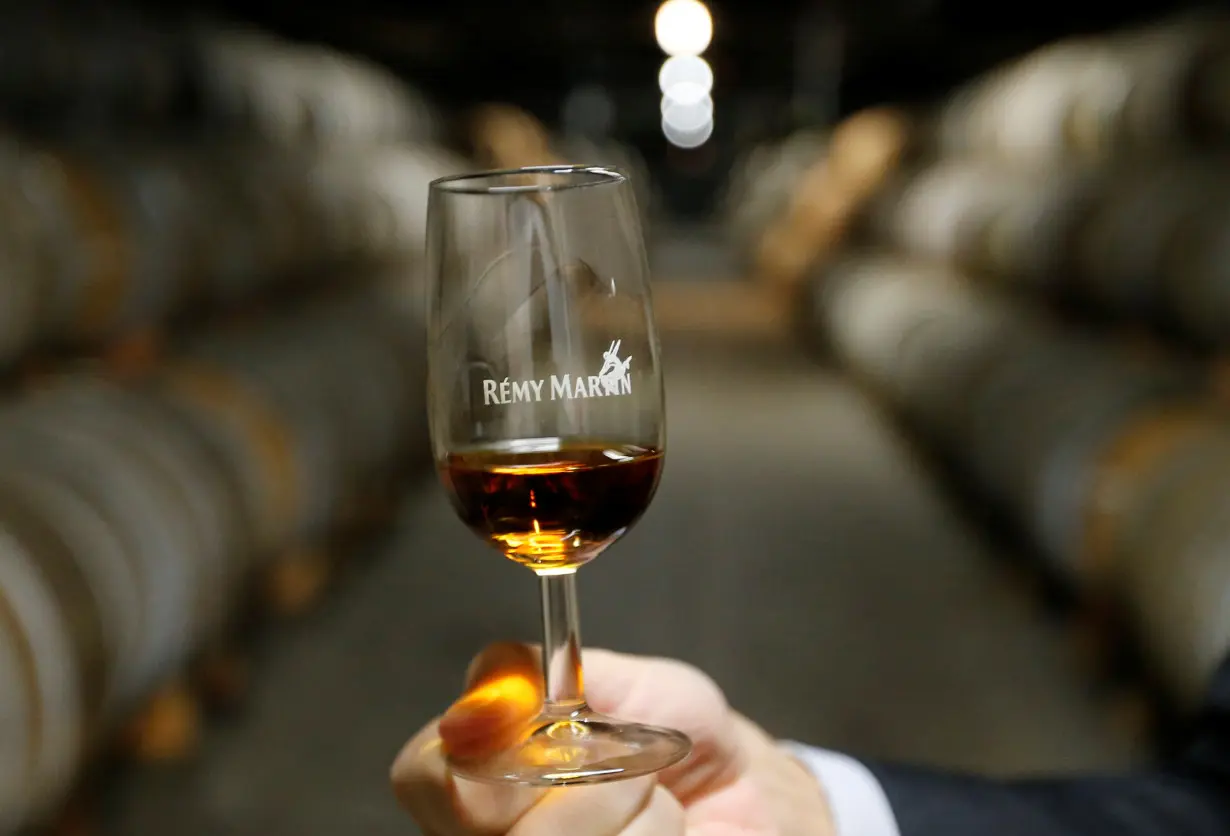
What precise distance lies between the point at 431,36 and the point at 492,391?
6.44 metres

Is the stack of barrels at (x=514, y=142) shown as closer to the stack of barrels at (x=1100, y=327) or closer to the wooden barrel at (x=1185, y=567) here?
the stack of barrels at (x=1100, y=327)

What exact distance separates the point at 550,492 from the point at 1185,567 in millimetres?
1590

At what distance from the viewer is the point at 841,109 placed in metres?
8.56

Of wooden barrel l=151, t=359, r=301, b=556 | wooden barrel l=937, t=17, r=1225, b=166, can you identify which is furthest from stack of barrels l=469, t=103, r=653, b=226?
wooden barrel l=151, t=359, r=301, b=556

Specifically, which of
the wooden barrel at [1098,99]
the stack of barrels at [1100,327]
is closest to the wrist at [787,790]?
the stack of barrels at [1100,327]

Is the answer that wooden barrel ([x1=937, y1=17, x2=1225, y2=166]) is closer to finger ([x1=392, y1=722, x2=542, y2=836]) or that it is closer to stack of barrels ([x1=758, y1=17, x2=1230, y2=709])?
stack of barrels ([x1=758, y1=17, x2=1230, y2=709])

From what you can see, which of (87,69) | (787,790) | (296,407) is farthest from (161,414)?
(787,790)

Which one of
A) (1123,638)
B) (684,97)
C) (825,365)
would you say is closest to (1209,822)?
(1123,638)

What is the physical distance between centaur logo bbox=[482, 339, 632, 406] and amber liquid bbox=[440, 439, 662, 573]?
26 millimetres

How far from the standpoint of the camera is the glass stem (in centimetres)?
75

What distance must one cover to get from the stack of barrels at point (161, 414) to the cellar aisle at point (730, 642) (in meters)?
0.19

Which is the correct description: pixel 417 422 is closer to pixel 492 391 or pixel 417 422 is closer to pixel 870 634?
pixel 870 634

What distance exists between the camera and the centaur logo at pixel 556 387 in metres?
0.75

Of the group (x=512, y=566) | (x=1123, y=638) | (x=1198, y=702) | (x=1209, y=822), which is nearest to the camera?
(x=1209, y=822)
